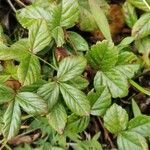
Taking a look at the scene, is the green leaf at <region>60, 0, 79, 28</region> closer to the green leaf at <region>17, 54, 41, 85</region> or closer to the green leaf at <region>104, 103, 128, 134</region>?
the green leaf at <region>17, 54, 41, 85</region>

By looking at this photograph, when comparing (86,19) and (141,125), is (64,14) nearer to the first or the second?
(86,19)

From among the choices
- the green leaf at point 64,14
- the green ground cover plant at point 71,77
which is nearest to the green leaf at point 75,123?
the green ground cover plant at point 71,77

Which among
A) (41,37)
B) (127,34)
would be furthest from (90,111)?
(127,34)

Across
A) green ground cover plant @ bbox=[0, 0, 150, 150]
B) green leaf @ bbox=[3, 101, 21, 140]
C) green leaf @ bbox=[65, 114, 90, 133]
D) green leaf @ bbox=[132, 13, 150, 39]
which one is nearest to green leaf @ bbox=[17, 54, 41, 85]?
green ground cover plant @ bbox=[0, 0, 150, 150]

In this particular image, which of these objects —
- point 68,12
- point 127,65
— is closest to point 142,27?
point 127,65

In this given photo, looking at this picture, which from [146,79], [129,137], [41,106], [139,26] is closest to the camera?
[41,106]

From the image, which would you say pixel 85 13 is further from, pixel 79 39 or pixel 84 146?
pixel 84 146
